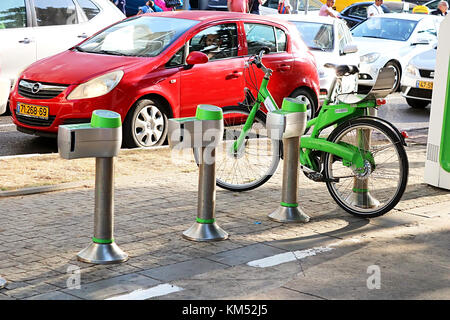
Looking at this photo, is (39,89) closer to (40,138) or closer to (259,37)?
(40,138)

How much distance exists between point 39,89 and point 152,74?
1.32 meters

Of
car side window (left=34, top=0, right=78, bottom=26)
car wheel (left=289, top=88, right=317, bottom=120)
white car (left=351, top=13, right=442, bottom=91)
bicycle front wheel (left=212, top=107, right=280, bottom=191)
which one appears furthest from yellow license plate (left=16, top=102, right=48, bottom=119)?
white car (left=351, top=13, right=442, bottom=91)

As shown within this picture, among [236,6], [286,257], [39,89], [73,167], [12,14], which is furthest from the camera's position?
[236,6]

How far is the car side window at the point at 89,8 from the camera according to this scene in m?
12.8

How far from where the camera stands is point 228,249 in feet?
19.1

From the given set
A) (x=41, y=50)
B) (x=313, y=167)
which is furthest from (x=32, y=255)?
(x=41, y=50)

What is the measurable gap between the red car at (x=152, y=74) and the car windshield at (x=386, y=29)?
6857 millimetres

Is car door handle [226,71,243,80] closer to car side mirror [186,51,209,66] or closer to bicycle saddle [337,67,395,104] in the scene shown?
car side mirror [186,51,209,66]

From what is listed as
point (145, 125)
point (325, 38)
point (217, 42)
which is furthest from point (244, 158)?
point (325, 38)

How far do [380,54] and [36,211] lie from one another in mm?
11253

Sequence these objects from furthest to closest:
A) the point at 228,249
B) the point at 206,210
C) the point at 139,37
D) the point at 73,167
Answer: the point at 139,37 → the point at 73,167 → the point at 206,210 → the point at 228,249

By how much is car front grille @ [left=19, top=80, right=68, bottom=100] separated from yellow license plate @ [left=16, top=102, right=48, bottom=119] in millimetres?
116

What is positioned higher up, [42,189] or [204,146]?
[204,146]
